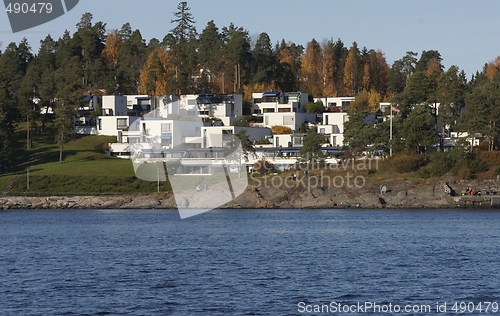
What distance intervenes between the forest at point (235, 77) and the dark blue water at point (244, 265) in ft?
91.4

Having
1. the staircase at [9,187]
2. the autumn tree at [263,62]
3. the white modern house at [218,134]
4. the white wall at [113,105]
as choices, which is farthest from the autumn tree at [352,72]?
the staircase at [9,187]

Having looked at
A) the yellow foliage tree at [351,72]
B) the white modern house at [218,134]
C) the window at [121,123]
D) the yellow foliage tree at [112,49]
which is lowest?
the white modern house at [218,134]

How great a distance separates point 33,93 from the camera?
10706 centimetres

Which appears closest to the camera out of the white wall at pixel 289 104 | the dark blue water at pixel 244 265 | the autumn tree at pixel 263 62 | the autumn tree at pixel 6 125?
the dark blue water at pixel 244 265

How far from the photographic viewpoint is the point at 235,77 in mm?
123438

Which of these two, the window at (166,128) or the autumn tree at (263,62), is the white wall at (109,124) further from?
the autumn tree at (263,62)

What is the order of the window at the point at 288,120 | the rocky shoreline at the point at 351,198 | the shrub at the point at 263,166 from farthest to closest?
the window at the point at 288,120 → the shrub at the point at 263,166 → the rocky shoreline at the point at 351,198

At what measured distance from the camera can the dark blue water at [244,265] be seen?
26488 millimetres

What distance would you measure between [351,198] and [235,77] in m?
52.7

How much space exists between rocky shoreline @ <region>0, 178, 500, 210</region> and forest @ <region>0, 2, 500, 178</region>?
892 cm

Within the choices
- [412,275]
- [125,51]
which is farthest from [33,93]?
[412,275]

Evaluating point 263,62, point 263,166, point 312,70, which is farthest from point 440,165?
point 312,70

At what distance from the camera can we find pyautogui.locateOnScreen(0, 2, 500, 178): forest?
86875 mm

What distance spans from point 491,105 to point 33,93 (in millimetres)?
60914
